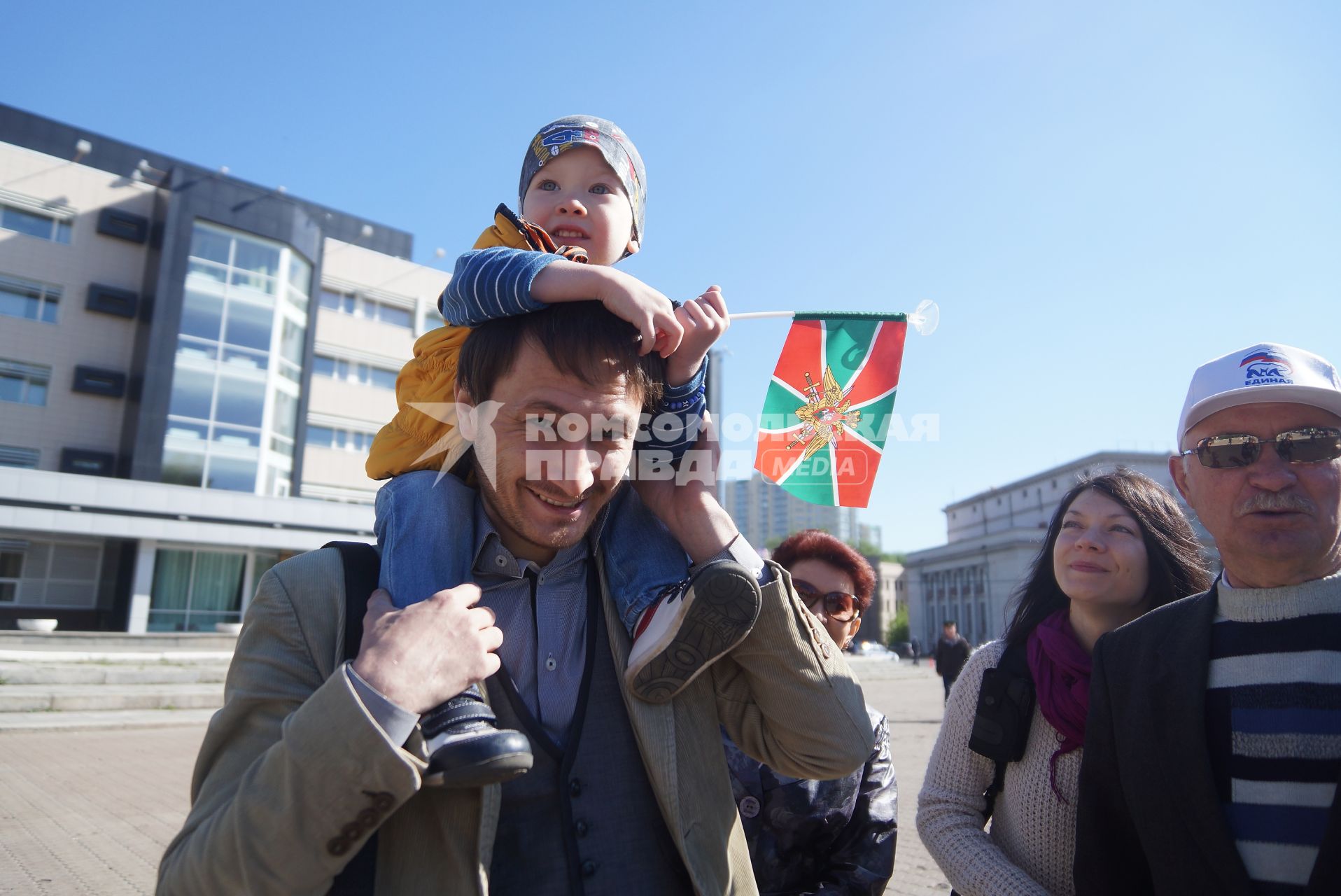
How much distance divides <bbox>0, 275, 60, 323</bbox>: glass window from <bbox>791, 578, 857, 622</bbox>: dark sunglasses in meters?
33.7

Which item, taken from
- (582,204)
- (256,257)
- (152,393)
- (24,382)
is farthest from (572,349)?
(24,382)

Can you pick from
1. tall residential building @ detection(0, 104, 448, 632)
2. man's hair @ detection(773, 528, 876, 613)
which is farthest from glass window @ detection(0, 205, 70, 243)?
man's hair @ detection(773, 528, 876, 613)

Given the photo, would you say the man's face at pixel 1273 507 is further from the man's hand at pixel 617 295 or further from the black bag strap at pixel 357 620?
the black bag strap at pixel 357 620

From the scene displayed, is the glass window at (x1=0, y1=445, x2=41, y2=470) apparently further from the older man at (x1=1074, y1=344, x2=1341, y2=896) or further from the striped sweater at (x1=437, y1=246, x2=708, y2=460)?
the older man at (x1=1074, y1=344, x2=1341, y2=896)

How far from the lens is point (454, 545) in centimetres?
167

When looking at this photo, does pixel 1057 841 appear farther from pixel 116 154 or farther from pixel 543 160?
pixel 116 154

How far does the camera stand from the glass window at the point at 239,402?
97.3 feet

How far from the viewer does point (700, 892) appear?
4.74 ft

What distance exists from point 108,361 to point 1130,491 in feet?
113

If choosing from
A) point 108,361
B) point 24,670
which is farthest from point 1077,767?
point 108,361

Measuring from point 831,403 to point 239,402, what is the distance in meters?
31.1

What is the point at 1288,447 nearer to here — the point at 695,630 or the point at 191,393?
the point at 695,630

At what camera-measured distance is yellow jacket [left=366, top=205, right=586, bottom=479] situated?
1.93 m

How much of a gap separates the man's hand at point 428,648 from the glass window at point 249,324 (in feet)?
107
